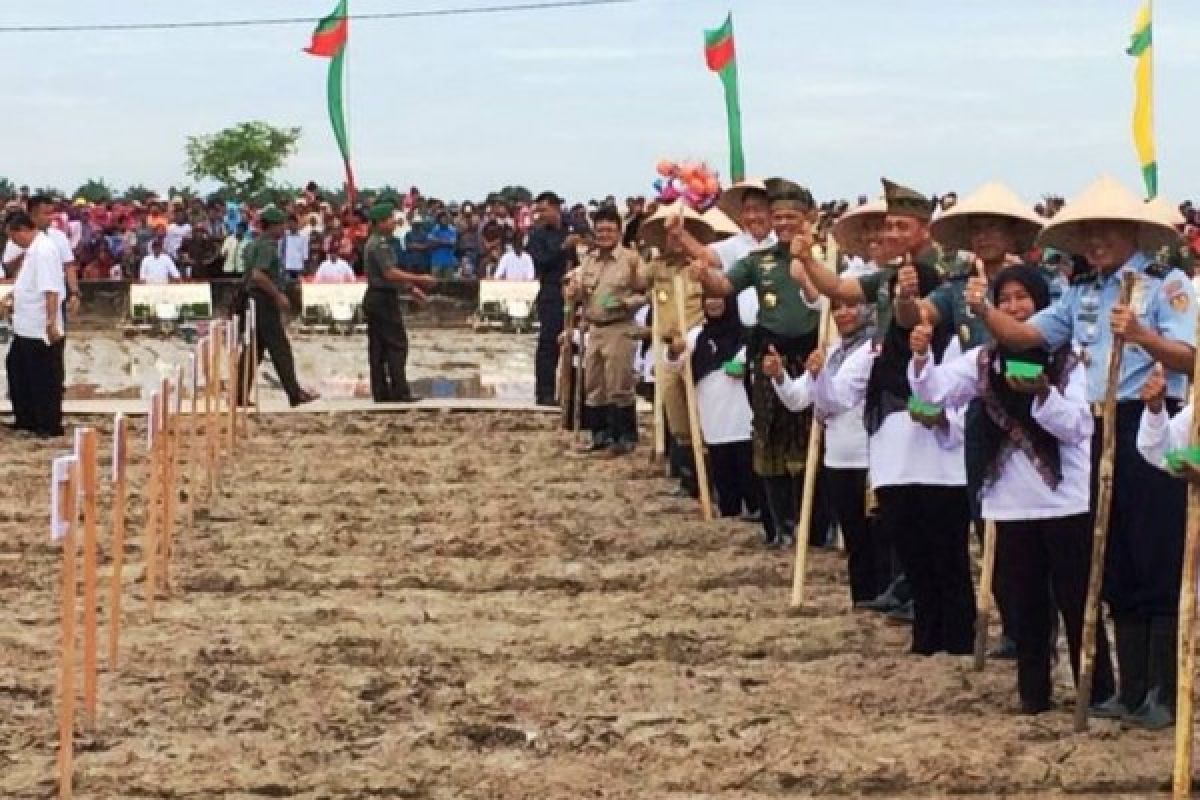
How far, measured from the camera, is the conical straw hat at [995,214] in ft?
26.6

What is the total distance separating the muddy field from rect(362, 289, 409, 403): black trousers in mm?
5809

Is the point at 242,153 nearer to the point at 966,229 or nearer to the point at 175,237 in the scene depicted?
the point at 175,237

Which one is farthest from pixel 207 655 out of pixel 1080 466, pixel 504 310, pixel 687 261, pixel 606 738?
pixel 504 310

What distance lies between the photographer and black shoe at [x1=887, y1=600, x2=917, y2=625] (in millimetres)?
9633

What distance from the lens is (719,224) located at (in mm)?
12945

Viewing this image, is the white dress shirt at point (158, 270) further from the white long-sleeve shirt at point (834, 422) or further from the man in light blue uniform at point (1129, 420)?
the man in light blue uniform at point (1129, 420)

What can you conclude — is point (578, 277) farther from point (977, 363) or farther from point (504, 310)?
point (504, 310)

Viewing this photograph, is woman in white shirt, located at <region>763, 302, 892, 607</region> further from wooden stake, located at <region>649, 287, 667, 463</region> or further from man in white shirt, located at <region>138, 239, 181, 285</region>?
man in white shirt, located at <region>138, 239, 181, 285</region>

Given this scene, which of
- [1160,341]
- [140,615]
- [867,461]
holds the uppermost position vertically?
[1160,341]

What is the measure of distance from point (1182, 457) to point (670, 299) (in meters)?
7.34

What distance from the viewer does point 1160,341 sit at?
277 inches

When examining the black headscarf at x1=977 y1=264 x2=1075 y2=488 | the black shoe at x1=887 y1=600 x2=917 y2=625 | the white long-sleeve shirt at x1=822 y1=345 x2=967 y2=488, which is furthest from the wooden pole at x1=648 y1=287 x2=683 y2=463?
the black headscarf at x1=977 y1=264 x2=1075 y2=488

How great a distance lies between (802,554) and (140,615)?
2838 mm

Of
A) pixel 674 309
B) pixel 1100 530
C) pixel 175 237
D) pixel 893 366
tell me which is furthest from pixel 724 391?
pixel 175 237
